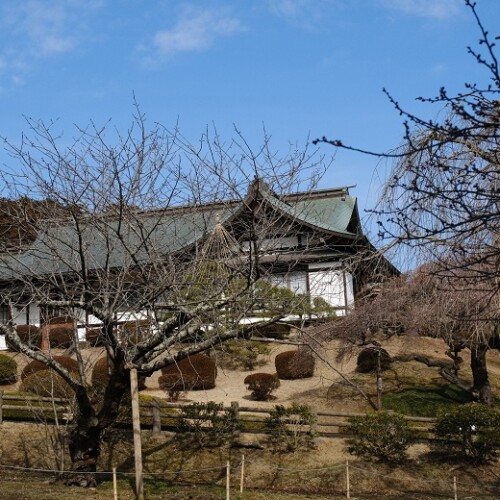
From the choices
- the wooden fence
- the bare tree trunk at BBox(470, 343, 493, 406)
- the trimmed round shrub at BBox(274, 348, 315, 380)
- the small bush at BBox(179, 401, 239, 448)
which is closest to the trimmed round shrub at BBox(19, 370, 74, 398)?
the wooden fence

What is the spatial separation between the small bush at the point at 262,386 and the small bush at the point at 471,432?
6.51 meters

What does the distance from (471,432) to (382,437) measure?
185cm

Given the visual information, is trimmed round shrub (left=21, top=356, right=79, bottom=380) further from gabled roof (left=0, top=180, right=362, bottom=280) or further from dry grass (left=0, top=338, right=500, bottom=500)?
gabled roof (left=0, top=180, right=362, bottom=280)

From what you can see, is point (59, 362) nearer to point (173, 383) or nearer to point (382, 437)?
point (173, 383)

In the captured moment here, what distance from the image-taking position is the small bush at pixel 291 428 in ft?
53.2

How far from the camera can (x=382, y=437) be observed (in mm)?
15695

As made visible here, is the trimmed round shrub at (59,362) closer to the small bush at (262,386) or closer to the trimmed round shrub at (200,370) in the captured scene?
the trimmed round shrub at (200,370)

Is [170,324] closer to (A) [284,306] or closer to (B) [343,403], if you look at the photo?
(A) [284,306]

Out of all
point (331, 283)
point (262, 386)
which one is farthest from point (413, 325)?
point (262, 386)

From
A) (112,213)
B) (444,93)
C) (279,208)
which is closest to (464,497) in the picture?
(279,208)

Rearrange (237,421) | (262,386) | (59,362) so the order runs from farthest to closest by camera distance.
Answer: (59,362)
(262,386)
(237,421)

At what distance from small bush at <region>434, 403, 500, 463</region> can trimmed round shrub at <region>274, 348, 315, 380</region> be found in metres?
7.28

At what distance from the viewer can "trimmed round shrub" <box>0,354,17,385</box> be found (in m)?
23.1

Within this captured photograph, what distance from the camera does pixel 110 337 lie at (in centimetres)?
1116
